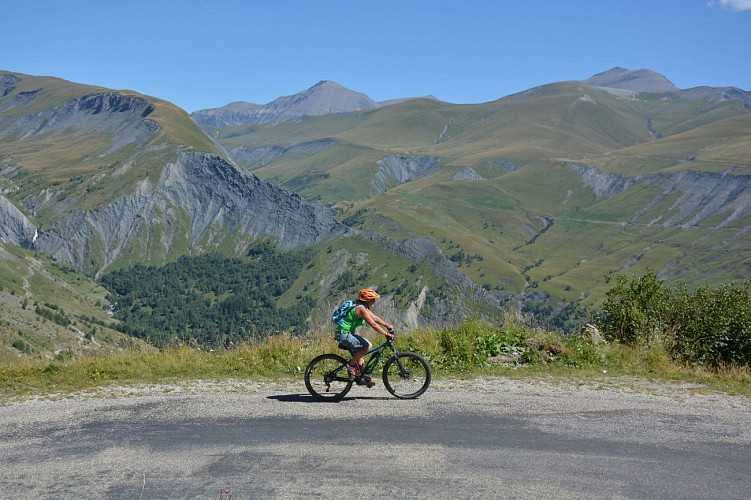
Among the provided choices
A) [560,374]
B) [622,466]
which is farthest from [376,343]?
[622,466]

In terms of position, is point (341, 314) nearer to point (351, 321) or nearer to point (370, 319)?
point (351, 321)

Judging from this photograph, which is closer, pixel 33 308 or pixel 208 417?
pixel 208 417

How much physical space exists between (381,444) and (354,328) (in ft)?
13.0

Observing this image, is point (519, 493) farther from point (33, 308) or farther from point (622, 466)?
point (33, 308)

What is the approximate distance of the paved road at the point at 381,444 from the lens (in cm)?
951

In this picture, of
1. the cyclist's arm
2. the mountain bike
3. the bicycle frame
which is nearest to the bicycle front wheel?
the mountain bike

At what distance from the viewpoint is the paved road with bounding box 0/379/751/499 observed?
951cm

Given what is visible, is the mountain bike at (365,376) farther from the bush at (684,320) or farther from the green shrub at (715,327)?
the green shrub at (715,327)

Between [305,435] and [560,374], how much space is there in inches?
313

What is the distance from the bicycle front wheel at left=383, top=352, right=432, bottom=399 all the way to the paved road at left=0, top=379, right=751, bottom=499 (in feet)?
1.21

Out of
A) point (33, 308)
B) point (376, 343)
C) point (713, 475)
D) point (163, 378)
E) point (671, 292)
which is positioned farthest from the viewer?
point (33, 308)

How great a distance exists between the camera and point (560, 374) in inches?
643

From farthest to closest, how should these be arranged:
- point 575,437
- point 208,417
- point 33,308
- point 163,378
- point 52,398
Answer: point 33,308 → point 163,378 → point 52,398 → point 208,417 → point 575,437

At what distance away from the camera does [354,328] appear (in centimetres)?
1470
